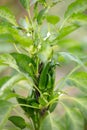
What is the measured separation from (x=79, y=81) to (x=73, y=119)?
0.26 ft

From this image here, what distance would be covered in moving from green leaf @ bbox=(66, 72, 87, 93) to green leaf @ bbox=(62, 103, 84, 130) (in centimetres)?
4

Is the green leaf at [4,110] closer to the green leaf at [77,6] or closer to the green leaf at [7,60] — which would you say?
the green leaf at [7,60]

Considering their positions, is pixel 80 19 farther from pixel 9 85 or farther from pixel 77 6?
pixel 9 85

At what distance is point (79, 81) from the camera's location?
713mm

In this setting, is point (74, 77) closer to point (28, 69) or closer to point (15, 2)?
point (28, 69)

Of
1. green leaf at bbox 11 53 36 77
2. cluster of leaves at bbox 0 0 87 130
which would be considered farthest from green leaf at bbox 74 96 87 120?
green leaf at bbox 11 53 36 77

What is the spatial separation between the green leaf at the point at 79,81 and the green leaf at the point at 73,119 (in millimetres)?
45

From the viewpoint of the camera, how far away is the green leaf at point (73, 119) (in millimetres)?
665

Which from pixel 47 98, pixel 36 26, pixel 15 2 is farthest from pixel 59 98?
pixel 15 2

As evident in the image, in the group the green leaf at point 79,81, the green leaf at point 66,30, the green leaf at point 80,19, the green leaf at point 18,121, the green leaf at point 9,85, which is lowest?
the green leaf at point 18,121

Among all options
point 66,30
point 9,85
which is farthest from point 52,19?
point 9,85

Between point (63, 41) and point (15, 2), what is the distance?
1776mm

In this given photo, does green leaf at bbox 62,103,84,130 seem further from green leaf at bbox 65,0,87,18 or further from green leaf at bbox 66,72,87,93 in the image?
green leaf at bbox 65,0,87,18

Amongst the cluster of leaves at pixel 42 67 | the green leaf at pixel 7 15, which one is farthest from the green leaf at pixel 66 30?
the green leaf at pixel 7 15
